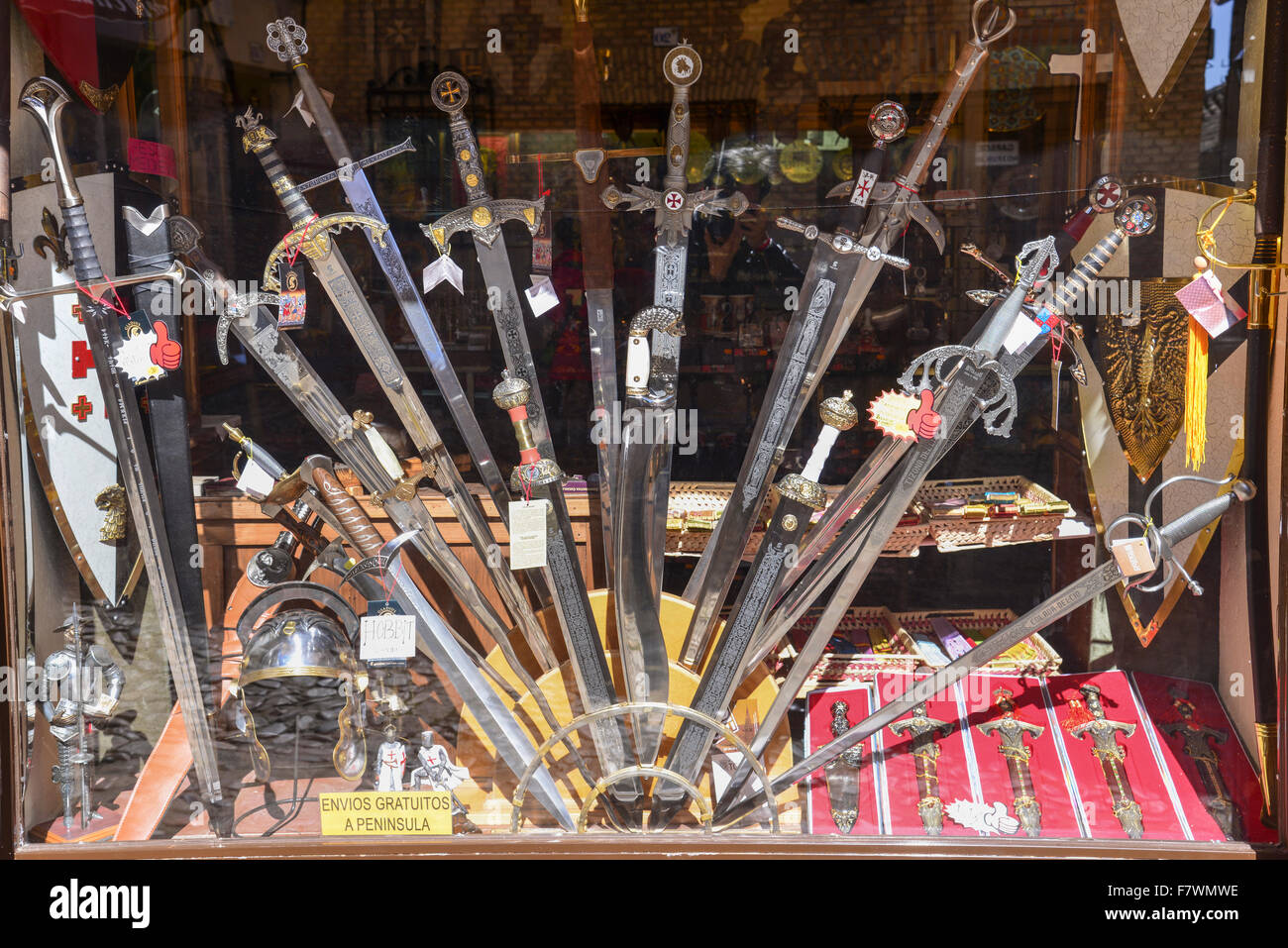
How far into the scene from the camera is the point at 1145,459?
1905 mm

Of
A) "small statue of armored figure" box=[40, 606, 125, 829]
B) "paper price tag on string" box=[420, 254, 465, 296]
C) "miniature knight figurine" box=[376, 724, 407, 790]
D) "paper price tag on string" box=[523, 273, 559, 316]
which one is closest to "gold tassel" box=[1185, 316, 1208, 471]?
"paper price tag on string" box=[523, 273, 559, 316]

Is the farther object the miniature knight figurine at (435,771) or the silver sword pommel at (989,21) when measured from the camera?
the miniature knight figurine at (435,771)

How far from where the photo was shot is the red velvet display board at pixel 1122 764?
182 centimetres

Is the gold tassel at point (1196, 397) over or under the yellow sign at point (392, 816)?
over

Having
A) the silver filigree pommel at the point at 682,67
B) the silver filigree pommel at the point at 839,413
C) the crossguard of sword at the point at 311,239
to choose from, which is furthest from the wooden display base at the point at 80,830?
the silver filigree pommel at the point at 682,67

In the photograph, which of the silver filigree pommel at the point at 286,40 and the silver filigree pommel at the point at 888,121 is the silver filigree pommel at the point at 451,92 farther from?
the silver filigree pommel at the point at 888,121

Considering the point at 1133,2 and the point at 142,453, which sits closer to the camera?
the point at 1133,2

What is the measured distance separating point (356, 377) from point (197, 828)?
1114mm

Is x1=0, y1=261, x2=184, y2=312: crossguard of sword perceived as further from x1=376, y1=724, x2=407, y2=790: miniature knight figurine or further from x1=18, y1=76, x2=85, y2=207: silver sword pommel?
x1=376, y1=724, x2=407, y2=790: miniature knight figurine

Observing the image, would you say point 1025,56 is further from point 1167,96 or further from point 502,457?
point 502,457

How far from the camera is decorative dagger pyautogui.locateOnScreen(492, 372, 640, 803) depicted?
73.7 inches

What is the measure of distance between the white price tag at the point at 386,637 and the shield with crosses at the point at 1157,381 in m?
1.65

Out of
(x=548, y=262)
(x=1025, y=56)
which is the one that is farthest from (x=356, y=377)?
(x=1025, y=56)

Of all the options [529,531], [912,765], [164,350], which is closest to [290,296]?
[164,350]
